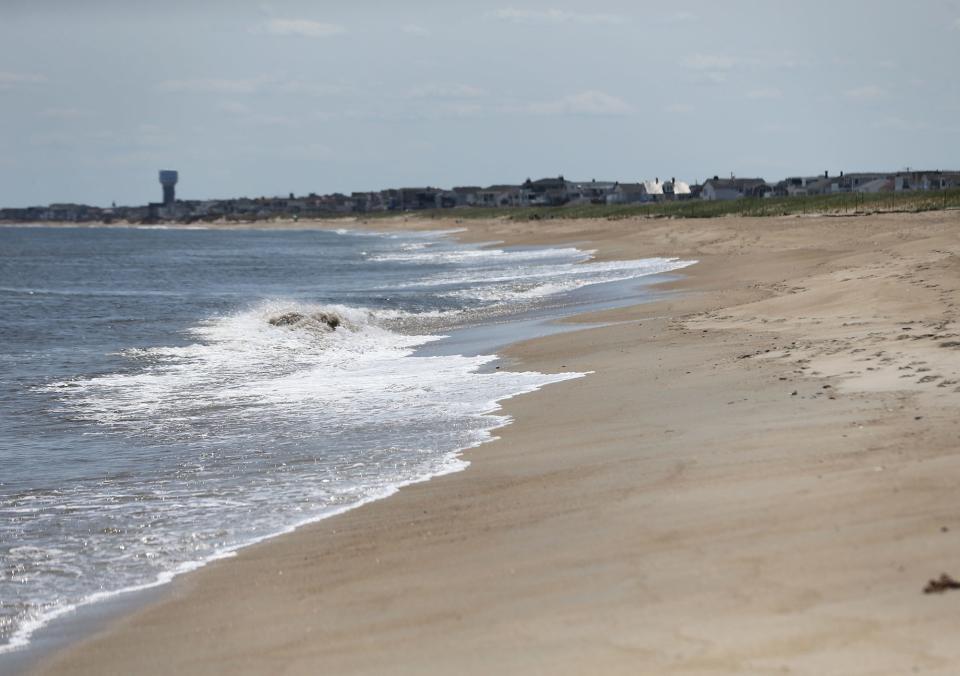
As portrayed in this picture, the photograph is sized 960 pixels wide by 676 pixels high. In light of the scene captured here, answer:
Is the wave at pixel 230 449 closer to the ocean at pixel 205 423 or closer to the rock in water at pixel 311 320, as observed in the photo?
the ocean at pixel 205 423

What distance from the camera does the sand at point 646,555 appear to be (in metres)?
4.75

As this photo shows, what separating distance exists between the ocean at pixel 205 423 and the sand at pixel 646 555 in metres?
0.70

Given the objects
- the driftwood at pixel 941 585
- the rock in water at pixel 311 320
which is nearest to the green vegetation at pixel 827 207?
the rock in water at pixel 311 320

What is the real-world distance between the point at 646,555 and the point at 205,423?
25.2ft

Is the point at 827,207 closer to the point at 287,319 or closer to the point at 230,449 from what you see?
the point at 287,319

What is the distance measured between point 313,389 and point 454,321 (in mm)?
10634

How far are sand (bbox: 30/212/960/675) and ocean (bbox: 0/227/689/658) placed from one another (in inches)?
27.7

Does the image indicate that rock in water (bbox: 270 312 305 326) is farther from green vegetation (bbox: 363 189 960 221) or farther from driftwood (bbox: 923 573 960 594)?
green vegetation (bbox: 363 189 960 221)

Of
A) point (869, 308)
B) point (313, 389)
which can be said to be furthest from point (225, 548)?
point (869, 308)

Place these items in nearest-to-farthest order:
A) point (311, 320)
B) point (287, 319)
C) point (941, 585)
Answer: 1. point (941, 585)
2. point (311, 320)
3. point (287, 319)

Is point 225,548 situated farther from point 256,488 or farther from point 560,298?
point 560,298

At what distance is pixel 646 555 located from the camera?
5.91 m

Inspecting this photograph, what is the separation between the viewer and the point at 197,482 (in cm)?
959

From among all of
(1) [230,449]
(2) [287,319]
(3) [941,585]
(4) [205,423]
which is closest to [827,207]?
(2) [287,319]
